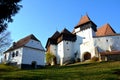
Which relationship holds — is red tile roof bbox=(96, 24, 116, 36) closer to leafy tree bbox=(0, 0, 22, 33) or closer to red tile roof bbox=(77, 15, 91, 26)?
red tile roof bbox=(77, 15, 91, 26)

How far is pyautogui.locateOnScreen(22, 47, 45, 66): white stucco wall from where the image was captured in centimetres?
4297

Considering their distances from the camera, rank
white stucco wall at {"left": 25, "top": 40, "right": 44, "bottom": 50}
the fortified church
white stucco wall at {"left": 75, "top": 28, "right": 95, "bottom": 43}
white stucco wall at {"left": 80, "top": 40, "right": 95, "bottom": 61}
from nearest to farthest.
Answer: white stucco wall at {"left": 25, "top": 40, "right": 44, "bottom": 50}, the fortified church, white stucco wall at {"left": 80, "top": 40, "right": 95, "bottom": 61}, white stucco wall at {"left": 75, "top": 28, "right": 95, "bottom": 43}

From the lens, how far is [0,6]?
1891cm

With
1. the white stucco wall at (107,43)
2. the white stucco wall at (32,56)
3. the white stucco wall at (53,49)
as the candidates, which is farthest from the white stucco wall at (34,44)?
the white stucco wall at (107,43)

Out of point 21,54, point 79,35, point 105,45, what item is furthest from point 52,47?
point 21,54

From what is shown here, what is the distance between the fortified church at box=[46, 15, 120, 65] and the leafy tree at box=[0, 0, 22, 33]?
1437 inches

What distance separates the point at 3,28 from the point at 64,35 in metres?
40.0

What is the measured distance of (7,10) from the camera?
765 inches

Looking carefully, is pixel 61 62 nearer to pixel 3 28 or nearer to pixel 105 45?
pixel 105 45

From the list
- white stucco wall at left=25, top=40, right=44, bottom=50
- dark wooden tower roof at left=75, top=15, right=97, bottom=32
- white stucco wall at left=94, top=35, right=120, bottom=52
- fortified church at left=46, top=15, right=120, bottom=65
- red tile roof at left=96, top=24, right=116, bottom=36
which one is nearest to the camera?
white stucco wall at left=25, top=40, right=44, bottom=50

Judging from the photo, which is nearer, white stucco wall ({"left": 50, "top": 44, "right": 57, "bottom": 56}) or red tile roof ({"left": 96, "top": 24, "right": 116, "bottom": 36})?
red tile roof ({"left": 96, "top": 24, "right": 116, "bottom": 36})

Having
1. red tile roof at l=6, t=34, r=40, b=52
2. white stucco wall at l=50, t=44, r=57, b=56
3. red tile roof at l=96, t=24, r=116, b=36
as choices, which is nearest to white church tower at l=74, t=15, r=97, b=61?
red tile roof at l=96, t=24, r=116, b=36

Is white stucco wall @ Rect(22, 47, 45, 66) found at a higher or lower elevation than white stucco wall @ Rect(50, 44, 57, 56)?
lower

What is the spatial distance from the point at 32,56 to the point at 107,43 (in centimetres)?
2121
